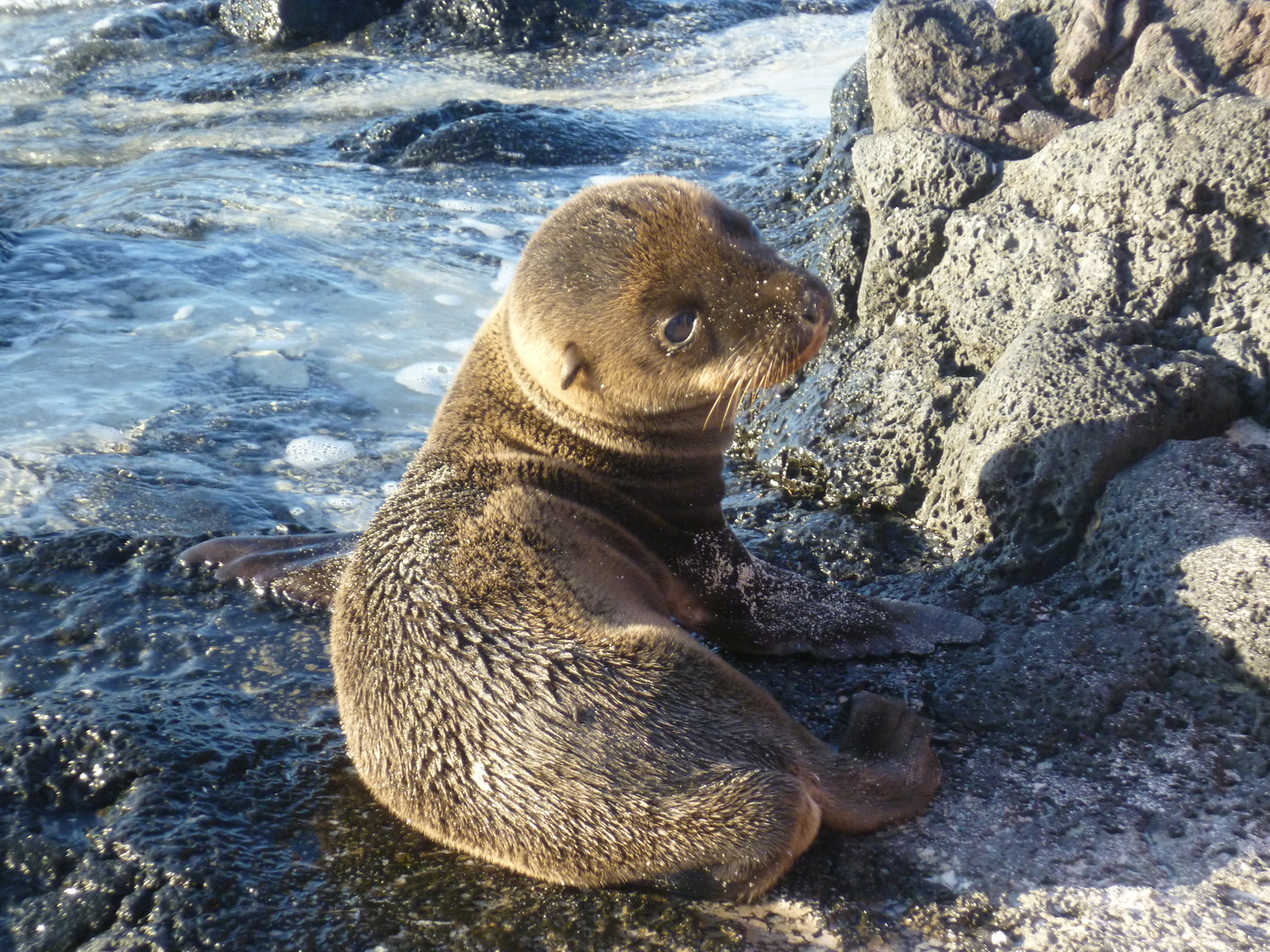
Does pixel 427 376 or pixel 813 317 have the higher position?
pixel 813 317

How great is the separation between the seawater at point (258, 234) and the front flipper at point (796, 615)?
7.38 feet

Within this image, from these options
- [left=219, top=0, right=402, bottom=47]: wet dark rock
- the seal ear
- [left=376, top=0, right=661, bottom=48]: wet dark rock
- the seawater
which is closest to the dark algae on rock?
the seal ear

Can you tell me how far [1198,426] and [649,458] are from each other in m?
2.10

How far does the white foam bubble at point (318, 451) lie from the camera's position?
6121mm

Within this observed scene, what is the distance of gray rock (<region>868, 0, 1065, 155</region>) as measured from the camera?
6.01 metres

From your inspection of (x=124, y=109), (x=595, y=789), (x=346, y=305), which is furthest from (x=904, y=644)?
(x=124, y=109)

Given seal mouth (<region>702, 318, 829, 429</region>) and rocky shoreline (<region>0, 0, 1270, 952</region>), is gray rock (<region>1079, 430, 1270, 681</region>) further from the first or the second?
Result: seal mouth (<region>702, 318, 829, 429</region>)

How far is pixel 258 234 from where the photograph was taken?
9.58 meters

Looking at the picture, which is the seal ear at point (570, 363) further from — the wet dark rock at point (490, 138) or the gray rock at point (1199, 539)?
the wet dark rock at point (490, 138)

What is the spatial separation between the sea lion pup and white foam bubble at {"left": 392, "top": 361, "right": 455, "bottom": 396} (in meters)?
2.84

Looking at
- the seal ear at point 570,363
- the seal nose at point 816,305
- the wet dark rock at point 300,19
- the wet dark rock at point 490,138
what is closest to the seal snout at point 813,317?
the seal nose at point 816,305

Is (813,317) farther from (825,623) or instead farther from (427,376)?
(427,376)

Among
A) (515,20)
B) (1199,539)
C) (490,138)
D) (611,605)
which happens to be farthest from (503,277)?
(515,20)

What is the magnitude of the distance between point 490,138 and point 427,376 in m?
5.14
